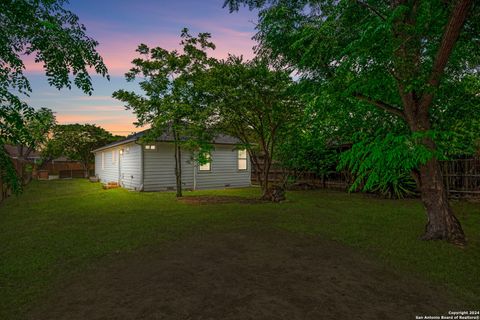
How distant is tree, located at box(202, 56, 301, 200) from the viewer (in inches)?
375

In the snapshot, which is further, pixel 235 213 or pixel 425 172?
pixel 235 213

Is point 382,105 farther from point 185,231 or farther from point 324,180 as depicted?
point 324,180

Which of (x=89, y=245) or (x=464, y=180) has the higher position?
(x=464, y=180)

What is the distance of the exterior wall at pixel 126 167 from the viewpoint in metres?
15.5

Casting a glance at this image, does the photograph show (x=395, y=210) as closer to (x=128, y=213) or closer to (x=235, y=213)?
(x=235, y=213)

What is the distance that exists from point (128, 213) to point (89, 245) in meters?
3.54

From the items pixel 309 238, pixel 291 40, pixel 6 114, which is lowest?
pixel 309 238

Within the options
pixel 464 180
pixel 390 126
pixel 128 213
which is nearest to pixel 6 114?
pixel 128 213

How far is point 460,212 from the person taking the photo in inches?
334

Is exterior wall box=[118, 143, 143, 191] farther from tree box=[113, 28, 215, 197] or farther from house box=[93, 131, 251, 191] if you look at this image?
tree box=[113, 28, 215, 197]

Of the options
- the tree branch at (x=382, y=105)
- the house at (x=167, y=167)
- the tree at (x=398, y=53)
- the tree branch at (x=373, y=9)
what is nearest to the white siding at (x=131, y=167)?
the house at (x=167, y=167)

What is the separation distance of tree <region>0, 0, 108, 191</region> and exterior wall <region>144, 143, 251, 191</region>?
382 inches

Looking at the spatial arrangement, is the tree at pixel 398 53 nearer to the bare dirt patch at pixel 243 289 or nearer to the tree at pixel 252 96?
the bare dirt patch at pixel 243 289

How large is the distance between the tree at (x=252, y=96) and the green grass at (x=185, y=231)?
11.5 feet
